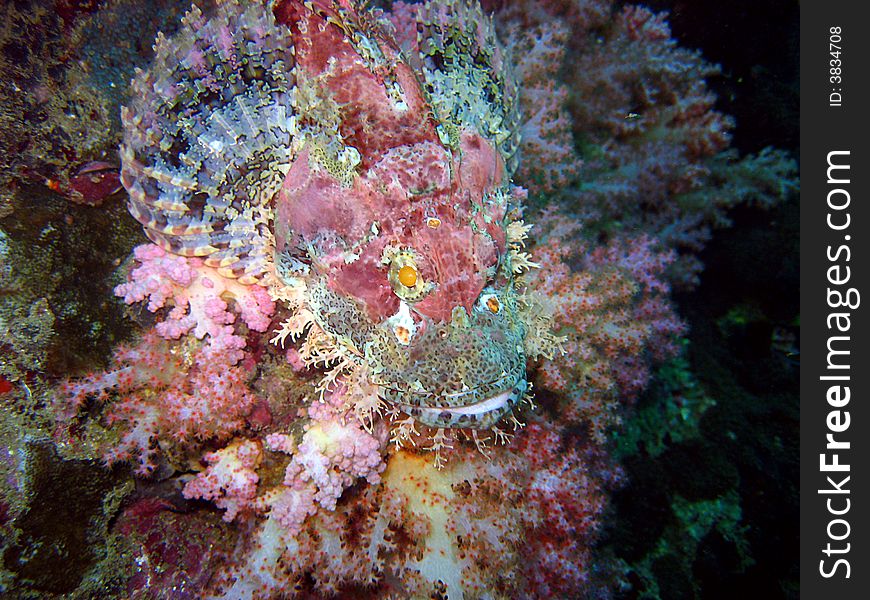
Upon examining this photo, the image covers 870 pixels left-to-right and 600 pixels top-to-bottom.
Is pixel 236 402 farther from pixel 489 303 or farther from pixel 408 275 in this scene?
pixel 489 303

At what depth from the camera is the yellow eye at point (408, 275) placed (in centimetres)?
257

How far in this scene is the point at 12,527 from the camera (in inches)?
100

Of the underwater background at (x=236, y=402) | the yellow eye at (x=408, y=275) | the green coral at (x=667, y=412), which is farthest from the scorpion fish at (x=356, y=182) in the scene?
the green coral at (x=667, y=412)

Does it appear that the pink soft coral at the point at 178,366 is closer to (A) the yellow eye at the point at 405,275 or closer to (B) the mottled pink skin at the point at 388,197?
(B) the mottled pink skin at the point at 388,197

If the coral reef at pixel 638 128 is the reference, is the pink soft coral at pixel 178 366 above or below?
below

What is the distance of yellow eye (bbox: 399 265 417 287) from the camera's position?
257cm

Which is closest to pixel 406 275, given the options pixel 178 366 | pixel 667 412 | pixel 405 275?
pixel 405 275

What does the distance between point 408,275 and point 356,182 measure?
2.16ft
